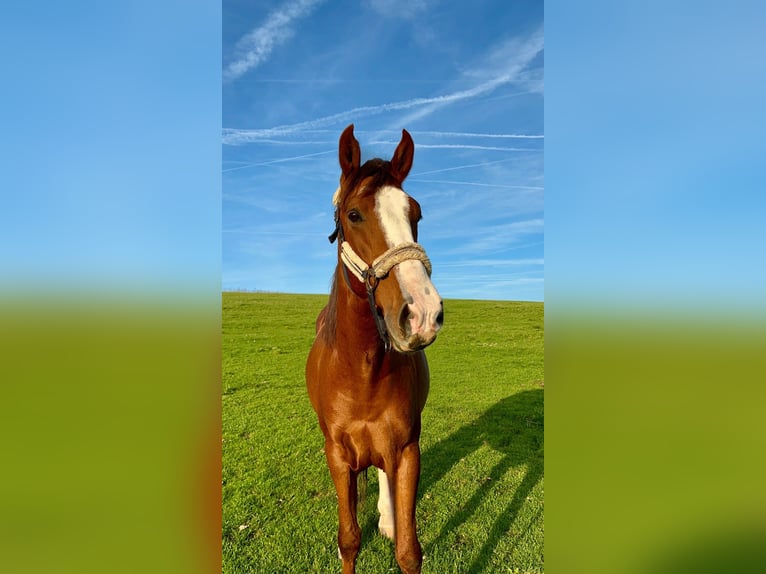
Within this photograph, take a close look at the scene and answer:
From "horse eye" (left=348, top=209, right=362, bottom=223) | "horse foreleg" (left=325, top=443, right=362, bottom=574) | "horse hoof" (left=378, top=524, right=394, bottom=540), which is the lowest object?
"horse hoof" (left=378, top=524, right=394, bottom=540)

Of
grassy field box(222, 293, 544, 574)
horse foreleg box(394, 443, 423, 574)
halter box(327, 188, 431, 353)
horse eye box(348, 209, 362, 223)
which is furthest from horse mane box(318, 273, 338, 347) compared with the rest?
grassy field box(222, 293, 544, 574)

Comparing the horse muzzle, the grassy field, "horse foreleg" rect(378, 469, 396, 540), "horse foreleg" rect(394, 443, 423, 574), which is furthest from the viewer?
"horse foreleg" rect(378, 469, 396, 540)

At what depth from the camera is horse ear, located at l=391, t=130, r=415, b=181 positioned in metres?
2.57

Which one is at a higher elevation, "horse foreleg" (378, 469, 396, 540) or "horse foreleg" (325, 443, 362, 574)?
"horse foreleg" (325, 443, 362, 574)

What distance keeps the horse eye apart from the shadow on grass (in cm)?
369

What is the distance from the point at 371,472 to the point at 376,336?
4.59 meters

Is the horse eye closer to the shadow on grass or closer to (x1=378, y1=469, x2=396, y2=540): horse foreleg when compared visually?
(x1=378, y1=469, x2=396, y2=540): horse foreleg

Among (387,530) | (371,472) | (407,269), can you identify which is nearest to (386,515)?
(387,530)

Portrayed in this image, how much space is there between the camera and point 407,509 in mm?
2826

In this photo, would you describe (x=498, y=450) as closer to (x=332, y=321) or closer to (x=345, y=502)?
(x=345, y=502)

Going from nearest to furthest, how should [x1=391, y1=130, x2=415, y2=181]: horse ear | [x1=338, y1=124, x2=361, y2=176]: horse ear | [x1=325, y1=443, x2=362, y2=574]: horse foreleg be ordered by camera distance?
1. [x1=338, y1=124, x2=361, y2=176]: horse ear
2. [x1=391, y1=130, x2=415, y2=181]: horse ear
3. [x1=325, y1=443, x2=362, y2=574]: horse foreleg
